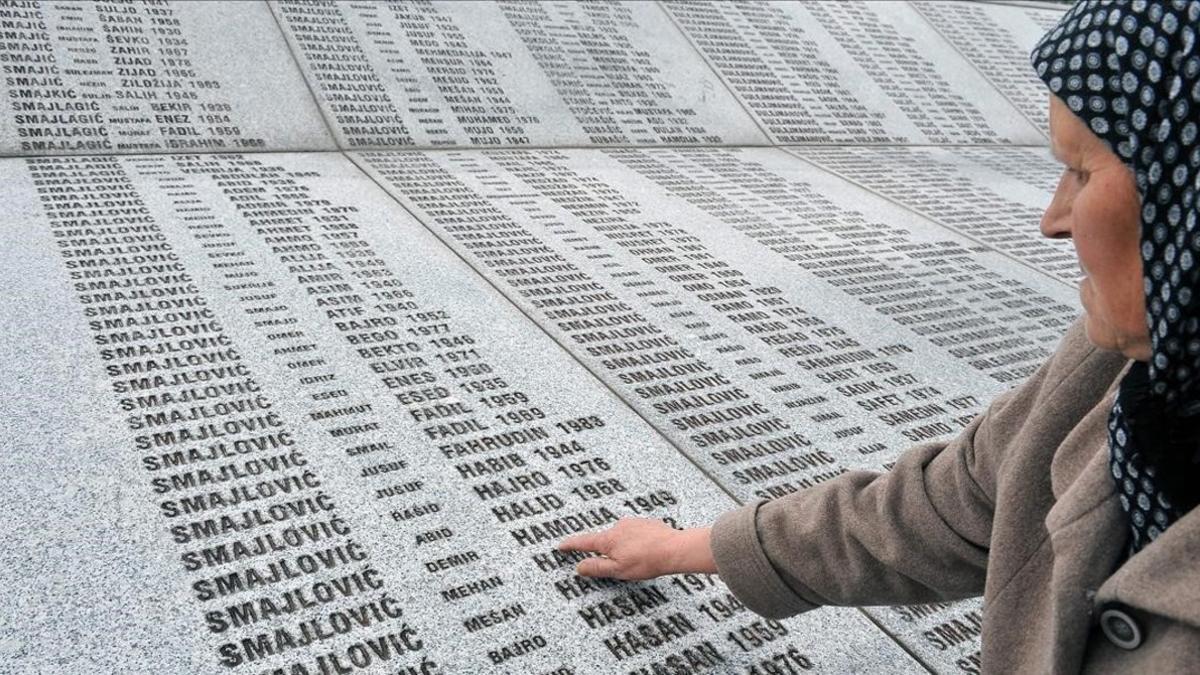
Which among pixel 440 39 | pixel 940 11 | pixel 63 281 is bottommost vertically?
pixel 63 281

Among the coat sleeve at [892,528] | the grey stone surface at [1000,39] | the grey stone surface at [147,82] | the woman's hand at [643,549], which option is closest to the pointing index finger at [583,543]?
the woman's hand at [643,549]

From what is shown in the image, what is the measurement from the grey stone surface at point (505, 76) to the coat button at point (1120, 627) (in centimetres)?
468

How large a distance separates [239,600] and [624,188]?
137 inches

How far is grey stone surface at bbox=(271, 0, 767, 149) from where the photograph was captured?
571cm

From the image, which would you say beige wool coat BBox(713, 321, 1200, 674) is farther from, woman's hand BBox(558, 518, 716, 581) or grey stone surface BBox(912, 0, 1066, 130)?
grey stone surface BBox(912, 0, 1066, 130)

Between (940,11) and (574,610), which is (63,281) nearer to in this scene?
(574,610)

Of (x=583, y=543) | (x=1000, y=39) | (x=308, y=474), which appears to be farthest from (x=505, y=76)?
(x=1000, y=39)

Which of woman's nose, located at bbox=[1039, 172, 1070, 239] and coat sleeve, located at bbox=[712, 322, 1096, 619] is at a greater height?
woman's nose, located at bbox=[1039, 172, 1070, 239]

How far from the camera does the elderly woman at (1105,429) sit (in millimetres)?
1210

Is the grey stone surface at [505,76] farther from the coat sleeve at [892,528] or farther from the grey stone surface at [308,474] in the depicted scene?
the coat sleeve at [892,528]

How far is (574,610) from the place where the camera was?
240cm

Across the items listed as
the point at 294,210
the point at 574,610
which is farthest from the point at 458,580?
the point at 294,210

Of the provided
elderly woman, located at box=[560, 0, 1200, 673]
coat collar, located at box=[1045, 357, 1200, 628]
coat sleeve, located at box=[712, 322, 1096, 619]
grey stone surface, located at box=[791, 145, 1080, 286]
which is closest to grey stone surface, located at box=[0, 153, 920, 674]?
coat sleeve, located at box=[712, 322, 1096, 619]

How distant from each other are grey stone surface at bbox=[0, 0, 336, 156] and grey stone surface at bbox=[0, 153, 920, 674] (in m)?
0.76
